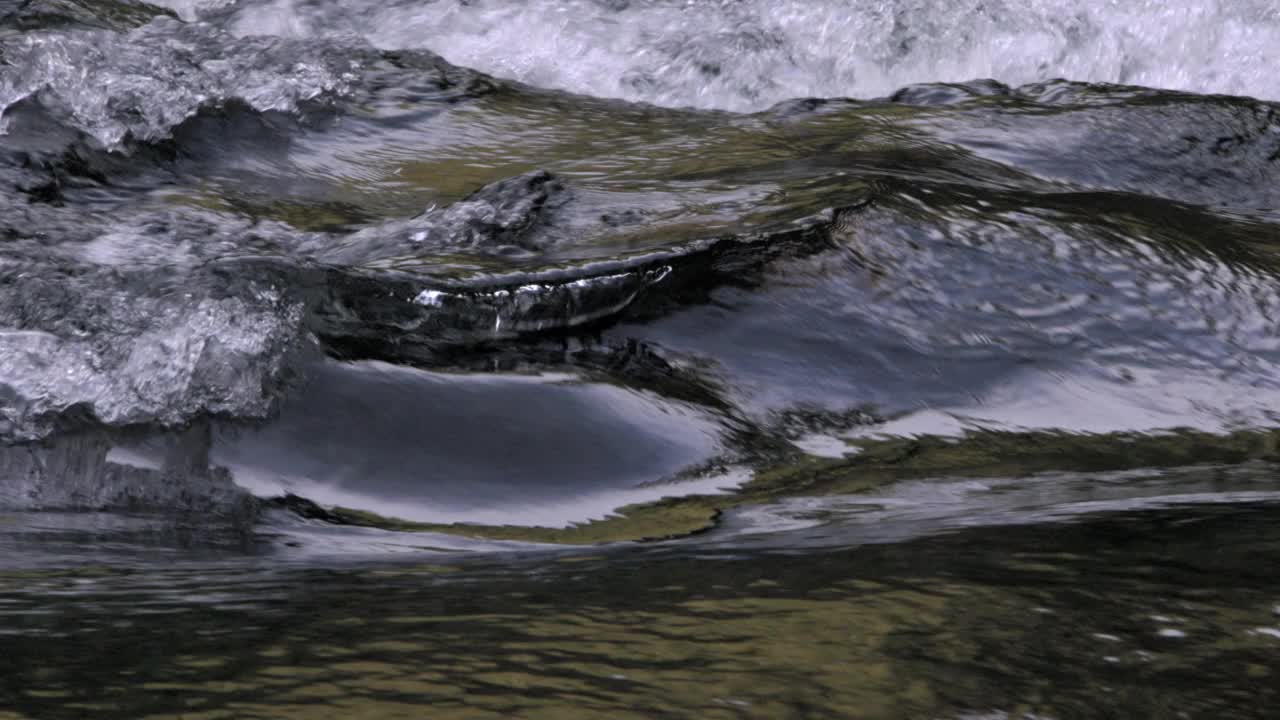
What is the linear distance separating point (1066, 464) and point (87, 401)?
1503 millimetres

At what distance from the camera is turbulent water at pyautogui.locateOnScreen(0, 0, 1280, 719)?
1.28 metres

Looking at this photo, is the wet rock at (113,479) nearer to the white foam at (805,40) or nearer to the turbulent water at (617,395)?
the turbulent water at (617,395)

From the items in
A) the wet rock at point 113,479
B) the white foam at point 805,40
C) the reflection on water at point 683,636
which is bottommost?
the reflection on water at point 683,636

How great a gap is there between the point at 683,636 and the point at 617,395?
3.56ft

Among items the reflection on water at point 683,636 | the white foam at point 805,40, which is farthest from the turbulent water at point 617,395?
the white foam at point 805,40

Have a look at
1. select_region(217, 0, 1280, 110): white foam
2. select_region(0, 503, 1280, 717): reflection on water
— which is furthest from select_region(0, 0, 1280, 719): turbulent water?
select_region(217, 0, 1280, 110): white foam

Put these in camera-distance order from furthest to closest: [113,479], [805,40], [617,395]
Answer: [805,40]
[617,395]
[113,479]

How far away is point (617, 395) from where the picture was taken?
238cm

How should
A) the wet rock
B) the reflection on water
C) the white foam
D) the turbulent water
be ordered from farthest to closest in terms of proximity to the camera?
the white foam
the wet rock
the turbulent water
the reflection on water

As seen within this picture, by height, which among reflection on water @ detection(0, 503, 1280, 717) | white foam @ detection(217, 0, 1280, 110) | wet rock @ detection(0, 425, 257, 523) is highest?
white foam @ detection(217, 0, 1280, 110)

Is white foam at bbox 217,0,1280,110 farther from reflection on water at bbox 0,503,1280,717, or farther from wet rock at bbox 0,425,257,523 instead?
reflection on water at bbox 0,503,1280,717

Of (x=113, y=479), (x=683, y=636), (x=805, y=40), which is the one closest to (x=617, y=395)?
(x=113, y=479)

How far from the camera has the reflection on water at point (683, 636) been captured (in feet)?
3.84

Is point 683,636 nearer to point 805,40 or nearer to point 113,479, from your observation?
point 113,479
